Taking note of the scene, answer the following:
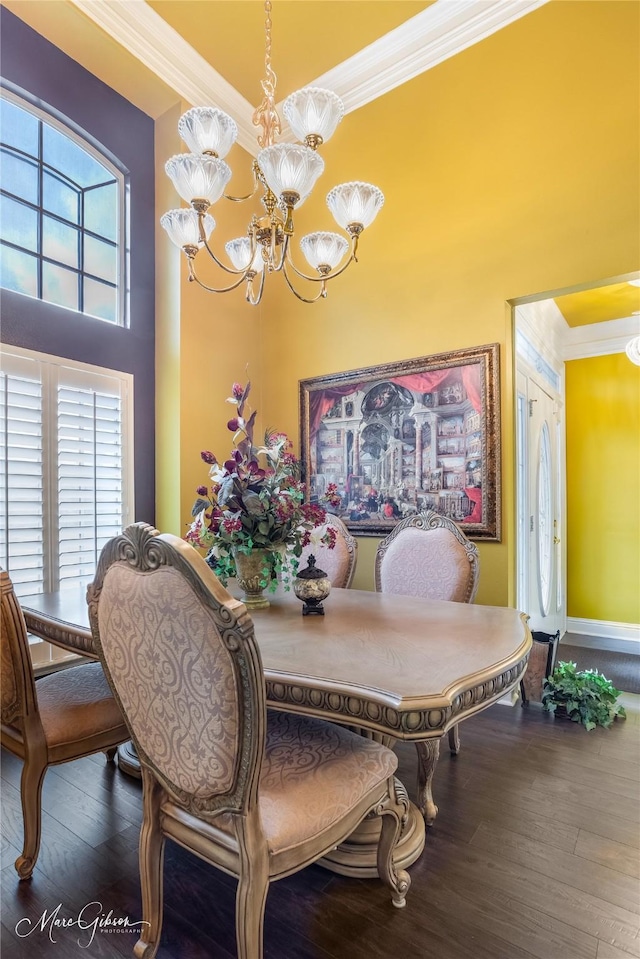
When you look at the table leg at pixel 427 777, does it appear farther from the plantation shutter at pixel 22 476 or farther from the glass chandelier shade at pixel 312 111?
the glass chandelier shade at pixel 312 111

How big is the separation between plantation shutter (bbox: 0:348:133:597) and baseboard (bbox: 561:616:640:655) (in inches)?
163

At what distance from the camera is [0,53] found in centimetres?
257

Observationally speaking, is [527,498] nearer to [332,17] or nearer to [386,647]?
[386,647]

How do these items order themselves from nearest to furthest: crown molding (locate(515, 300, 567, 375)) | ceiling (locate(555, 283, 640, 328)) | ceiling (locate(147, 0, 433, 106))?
ceiling (locate(147, 0, 433, 106)), crown molding (locate(515, 300, 567, 375)), ceiling (locate(555, 283, 640, 328))

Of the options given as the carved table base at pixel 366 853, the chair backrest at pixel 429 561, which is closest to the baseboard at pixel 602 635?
the chair backrest at pixel 429 561

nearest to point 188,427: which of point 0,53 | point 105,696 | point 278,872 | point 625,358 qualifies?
point 105,696

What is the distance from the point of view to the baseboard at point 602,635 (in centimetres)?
428

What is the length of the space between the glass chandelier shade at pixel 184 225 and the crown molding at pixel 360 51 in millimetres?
1699

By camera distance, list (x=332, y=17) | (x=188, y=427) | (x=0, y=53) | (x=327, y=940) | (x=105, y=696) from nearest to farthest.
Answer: (x=327, y=940) < (x=105, y=696) < (x=0, y=53) < (x=332, y=17) < (x=188, y=427)

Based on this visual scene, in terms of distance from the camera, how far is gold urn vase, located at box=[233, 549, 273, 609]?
1.80m

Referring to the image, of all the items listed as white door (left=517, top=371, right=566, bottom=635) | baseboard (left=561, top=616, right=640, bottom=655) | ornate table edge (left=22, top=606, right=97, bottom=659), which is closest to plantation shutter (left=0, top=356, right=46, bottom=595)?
ornate table edge (left=22, top=606, right=97, bottom=659)

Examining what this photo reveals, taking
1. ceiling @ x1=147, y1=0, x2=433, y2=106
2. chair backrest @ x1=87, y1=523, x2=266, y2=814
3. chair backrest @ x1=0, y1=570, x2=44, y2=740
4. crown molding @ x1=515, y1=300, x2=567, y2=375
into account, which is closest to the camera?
chair backrest @ x1=87, y1=523, x2=266, y2=814

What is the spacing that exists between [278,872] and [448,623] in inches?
34.2

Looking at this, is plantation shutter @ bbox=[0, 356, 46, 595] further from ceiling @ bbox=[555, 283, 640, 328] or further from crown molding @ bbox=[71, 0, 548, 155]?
ceiling @ bbox=[555, 283, 640, 328]
